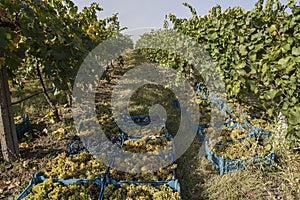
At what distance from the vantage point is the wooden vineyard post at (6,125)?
3297 mm

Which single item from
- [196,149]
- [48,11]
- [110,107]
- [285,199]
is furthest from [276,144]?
[110,107]

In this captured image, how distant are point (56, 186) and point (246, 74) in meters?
2.48

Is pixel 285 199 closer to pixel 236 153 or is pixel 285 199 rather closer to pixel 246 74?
pixel 236 153

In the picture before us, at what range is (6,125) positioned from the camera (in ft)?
11.1

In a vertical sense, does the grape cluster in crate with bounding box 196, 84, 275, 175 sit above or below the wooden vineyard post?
below

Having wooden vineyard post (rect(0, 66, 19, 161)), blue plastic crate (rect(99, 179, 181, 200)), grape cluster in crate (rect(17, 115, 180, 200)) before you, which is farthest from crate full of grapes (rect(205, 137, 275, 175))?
wooden vineyard post (rect(0, 66, 19, 161))

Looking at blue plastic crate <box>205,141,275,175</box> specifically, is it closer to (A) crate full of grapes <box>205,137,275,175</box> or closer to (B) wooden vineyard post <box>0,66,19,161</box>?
(A) crate full of grapes <box>205,137,275,175</box>

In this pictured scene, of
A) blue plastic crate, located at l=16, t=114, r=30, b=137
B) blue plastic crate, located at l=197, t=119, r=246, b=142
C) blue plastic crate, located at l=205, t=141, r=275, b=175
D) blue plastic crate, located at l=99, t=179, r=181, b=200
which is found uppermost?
blue plastic crate, located at l=16, t=114, r=30, b=137

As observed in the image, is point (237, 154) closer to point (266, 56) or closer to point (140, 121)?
point (266, 56)

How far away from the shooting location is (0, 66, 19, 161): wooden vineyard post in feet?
10.8

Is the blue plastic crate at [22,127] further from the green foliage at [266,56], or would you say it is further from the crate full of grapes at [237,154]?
the green foliage at [266,56]

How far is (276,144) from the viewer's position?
11.0ft

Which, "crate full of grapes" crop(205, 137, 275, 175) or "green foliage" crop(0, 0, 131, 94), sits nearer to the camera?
"green foliage" crop(0, 0, 131, 94)

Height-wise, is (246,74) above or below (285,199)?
above
